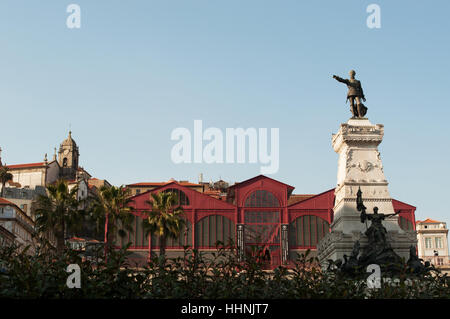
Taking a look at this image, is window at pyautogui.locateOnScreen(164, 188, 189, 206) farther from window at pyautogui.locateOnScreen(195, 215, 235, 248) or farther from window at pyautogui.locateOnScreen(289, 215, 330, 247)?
window at pyautogui.locateOnScreen(289, 215, 330, 247)

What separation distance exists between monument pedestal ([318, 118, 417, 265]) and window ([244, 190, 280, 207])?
32020 mm

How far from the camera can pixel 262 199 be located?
70.6 meters

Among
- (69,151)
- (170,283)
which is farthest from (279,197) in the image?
(69,151)

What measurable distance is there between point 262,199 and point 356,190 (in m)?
34.7

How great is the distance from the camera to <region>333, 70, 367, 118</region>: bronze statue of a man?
38812 millimetres

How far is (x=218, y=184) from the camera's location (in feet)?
386

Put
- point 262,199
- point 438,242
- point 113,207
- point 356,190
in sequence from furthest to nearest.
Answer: point 438,242 < point 262,199 < point 113,207 < point 356,190

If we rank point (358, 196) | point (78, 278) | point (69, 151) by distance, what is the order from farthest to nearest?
1. point (69, 151)
2. point (358, 196)
3. point (78, 278)

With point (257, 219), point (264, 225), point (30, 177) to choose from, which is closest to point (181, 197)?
point (257, 219)

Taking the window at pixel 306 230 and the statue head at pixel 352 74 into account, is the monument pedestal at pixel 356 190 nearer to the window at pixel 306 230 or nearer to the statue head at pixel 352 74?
the statue head at pixel 352 74
